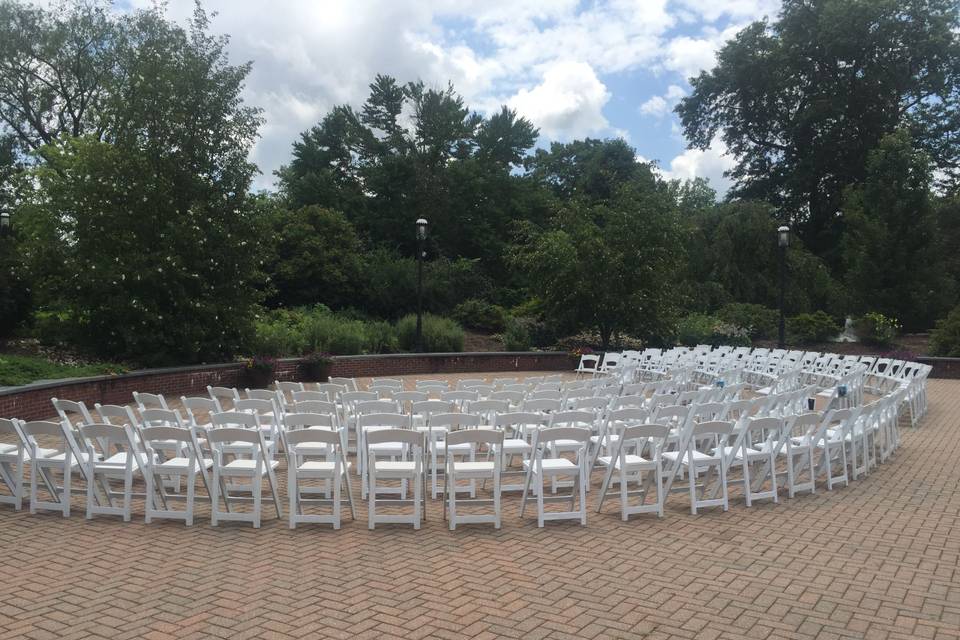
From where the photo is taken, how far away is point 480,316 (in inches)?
1248

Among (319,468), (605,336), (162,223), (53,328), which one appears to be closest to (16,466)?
(319,468)

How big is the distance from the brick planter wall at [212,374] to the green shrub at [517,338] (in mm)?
1589

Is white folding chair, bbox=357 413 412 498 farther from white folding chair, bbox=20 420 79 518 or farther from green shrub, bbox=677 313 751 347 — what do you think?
green shrub, bbox=677 313 751 347

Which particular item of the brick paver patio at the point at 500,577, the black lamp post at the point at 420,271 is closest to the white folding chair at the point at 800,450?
the brick paver patio at the point at 500,577

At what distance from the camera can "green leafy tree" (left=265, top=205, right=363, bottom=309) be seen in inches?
1230

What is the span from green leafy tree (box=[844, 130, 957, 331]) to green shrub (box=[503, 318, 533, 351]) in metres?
14.5

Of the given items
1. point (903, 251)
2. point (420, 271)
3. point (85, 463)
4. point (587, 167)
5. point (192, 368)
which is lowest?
point (85, 463)

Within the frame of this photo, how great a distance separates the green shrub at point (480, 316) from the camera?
3162 centimetres

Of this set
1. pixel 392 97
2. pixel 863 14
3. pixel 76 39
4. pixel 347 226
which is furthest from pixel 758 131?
pixel 76 39

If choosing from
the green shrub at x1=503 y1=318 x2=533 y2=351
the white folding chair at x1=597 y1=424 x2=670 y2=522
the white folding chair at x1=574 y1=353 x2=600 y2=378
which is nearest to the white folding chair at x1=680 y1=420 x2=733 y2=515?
the white folding chair at x1=597 y1=424 x2=670 y2=522

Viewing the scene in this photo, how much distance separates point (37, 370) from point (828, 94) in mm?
40509

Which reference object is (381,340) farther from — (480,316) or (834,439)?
(834,439)

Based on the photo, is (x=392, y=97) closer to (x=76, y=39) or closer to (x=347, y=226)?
(x=347, y=226)

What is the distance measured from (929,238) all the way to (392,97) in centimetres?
2789
